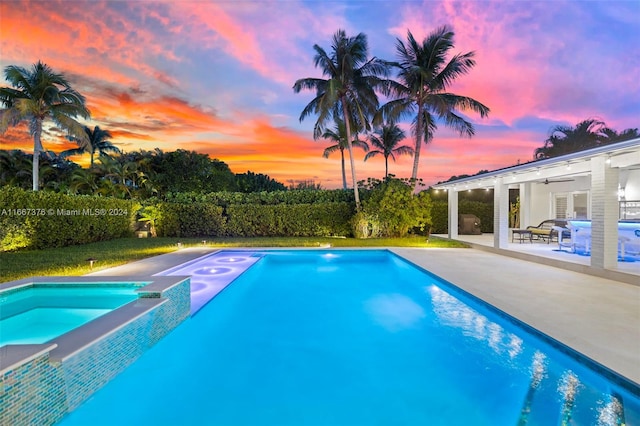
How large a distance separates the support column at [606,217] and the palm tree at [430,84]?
8.44m

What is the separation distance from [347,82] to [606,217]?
1107 centimetres

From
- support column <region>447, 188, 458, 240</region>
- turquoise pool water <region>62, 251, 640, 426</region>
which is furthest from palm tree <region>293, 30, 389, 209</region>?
turquoise pool water <region>62, 251, 640, 426</region>

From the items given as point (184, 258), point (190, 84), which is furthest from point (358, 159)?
point (184, 258)

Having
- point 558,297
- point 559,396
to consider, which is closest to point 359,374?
point 559,396

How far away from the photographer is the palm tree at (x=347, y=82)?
46.5ft

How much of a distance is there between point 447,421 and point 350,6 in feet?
43.0

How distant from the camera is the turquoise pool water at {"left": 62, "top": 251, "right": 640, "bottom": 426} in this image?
2844 millimetres

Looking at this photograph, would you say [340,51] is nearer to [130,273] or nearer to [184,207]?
[184,207]

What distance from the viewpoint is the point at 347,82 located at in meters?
14.5

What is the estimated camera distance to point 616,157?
6.40 meters

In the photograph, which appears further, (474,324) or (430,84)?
(430,84)

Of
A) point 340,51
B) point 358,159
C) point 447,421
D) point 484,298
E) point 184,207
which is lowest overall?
point 447,421

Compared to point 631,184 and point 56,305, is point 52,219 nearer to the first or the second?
point 56,305

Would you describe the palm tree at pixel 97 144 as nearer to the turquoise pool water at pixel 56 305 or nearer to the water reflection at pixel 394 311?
the turquoise pool water at pixel 56 305
